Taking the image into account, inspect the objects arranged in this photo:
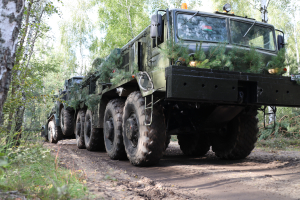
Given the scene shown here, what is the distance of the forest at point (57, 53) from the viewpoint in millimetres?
2658

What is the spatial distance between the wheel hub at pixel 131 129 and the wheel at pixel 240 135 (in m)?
2.06

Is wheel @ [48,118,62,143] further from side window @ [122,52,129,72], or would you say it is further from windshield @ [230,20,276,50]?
windshield @ [230,20,276,50]

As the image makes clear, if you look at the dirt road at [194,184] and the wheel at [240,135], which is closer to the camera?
the dirt road at [194,184]

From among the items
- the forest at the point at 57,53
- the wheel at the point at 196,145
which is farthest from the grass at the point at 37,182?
the wheel at the point at 196,145

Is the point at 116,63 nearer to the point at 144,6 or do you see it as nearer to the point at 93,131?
the point at 93,131

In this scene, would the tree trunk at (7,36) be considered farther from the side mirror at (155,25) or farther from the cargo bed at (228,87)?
the side mirror at (155,25)

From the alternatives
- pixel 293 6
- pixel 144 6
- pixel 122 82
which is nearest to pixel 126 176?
pixel 122 82

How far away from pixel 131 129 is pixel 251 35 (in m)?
2.93

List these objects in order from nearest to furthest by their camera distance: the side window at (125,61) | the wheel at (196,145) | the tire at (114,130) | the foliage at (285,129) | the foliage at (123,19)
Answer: the tire at (114,130)
the side window at (125,61)
the wheel at (196,145)
the foliage at (285,129)
the foliage at (123,19)

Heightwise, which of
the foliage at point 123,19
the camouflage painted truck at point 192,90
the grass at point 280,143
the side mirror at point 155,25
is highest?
the foliage at point 123,19

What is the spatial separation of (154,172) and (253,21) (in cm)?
351

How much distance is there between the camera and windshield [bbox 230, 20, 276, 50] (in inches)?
205

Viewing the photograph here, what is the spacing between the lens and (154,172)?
456 cm

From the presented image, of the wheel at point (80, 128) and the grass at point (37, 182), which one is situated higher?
the wheel at point (80, 128)
